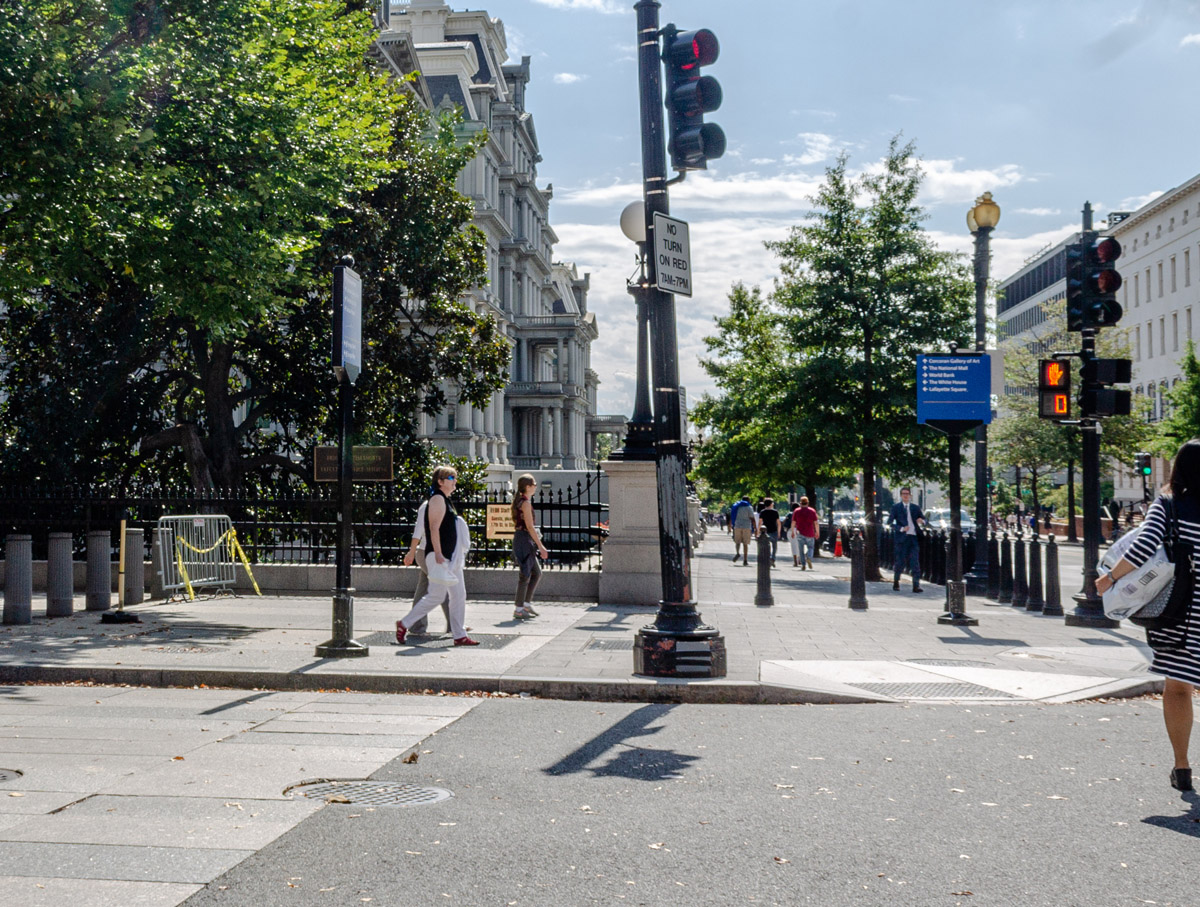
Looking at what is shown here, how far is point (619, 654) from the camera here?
11305 millimetres

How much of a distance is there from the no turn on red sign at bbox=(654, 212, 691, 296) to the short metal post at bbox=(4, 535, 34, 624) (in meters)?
8.53

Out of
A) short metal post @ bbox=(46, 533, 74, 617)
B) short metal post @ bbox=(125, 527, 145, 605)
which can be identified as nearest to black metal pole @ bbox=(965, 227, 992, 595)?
short metal post @ bbox=(125, 527, 145, 605)

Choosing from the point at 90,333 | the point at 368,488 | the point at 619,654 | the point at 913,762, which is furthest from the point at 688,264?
the point at 90,333

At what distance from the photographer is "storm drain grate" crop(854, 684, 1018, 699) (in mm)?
9344

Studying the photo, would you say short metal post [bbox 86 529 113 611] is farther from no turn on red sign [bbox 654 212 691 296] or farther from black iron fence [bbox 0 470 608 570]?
no turn on red sign [bbox 654 212 691 296]

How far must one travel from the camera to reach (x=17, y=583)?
44.7 feet

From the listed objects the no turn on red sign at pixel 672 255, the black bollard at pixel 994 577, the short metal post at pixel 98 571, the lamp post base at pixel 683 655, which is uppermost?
the no turn on red sign at pixel 672 255

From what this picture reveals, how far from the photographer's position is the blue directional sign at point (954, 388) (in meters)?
16.2

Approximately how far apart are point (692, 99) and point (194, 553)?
34.2 feet

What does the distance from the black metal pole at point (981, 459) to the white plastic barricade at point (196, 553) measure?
38.4ft

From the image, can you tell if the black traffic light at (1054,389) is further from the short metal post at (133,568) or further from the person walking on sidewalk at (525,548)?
the short metal post at (133,568)

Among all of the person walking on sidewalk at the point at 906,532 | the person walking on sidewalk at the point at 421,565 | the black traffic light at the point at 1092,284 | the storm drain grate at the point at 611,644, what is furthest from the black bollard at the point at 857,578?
the person walking on sidewalk at the point at 421,565

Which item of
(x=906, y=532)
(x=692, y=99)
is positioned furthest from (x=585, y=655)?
(x=906, y=532)

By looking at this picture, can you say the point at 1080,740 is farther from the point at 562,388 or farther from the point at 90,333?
the point at 562,388
